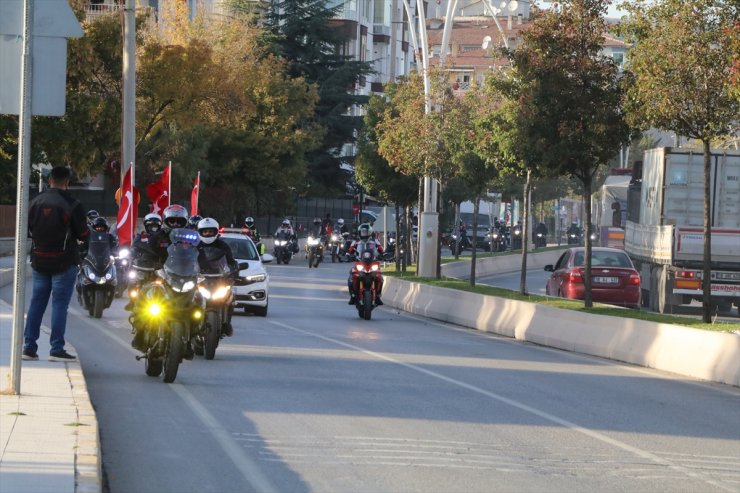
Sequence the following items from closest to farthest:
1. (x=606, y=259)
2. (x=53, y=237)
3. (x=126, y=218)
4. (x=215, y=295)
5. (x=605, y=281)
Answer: (x=53, y=237) < (x=215, y=295) < (x=126, y=218) < (x=605, y=281) < (x=606, y=259)

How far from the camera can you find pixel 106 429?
1150 centimetres

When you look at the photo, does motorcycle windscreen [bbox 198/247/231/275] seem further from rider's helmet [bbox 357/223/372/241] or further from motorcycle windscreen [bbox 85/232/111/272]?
rider's helmet [bbox 357/223/372/241]

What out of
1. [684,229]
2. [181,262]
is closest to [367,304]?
[684,229]

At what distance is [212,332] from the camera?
1728 centimetres

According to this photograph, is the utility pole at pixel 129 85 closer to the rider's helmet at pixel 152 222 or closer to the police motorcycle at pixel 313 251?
the rider's helmet at pixel 152 222

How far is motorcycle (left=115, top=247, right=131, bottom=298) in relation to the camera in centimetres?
2758

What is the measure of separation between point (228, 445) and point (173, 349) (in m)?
3.86

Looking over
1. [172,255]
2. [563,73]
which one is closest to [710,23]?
[563,73]

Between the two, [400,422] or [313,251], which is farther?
[313,251]

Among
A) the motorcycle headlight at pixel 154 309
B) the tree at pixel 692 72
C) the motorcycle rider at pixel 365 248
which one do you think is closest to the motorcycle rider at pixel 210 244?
the motorcycle headlight at pixel 154 309

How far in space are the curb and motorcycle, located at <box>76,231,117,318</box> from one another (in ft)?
22.4

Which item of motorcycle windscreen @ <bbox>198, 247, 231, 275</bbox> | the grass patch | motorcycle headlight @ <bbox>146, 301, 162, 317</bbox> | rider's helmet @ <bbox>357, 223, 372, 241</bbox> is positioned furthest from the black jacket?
rider's helmet @ <bbox>357, 223, 372, 241</bbox>

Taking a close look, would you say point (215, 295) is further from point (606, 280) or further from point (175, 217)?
point (606, 280)

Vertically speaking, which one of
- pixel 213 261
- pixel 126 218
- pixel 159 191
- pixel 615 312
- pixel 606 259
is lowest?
pixel 615 312
